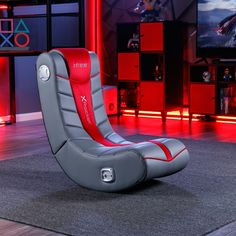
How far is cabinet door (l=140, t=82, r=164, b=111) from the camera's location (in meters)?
7.18

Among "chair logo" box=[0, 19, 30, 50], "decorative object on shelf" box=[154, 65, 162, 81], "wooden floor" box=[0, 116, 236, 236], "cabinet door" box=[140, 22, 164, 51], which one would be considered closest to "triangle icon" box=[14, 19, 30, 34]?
"chair logo" box=[0, 19, 30, 50]

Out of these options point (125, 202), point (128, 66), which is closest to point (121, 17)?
point (128, 66)

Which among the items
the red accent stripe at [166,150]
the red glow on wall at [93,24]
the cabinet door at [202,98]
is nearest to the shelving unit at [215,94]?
the cabinet door at [202,98]

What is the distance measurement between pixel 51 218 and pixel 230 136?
3.17 metres

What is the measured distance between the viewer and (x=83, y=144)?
3.87 m

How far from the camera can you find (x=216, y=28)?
22.7 feet

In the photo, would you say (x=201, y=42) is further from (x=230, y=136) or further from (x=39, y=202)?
(x=39, y=202)

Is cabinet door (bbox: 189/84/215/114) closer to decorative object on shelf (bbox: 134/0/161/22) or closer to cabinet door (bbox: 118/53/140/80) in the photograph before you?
cabinet door (bbox: 118/53/140/80)

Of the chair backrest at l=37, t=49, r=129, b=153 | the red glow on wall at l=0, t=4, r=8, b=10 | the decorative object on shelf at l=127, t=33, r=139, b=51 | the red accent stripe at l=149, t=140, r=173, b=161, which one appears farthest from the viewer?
the decorative object on shelf at l=127, t=33, r=139, b=51

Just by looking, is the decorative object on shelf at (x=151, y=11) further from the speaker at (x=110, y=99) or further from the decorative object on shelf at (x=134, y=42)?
the speaker at (x=110, y=99)

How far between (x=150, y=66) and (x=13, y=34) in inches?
67.5

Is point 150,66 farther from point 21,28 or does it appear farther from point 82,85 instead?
point 82,85

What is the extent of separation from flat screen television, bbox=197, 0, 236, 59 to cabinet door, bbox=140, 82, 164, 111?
2.03ft

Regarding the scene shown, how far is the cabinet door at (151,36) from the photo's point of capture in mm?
7121
